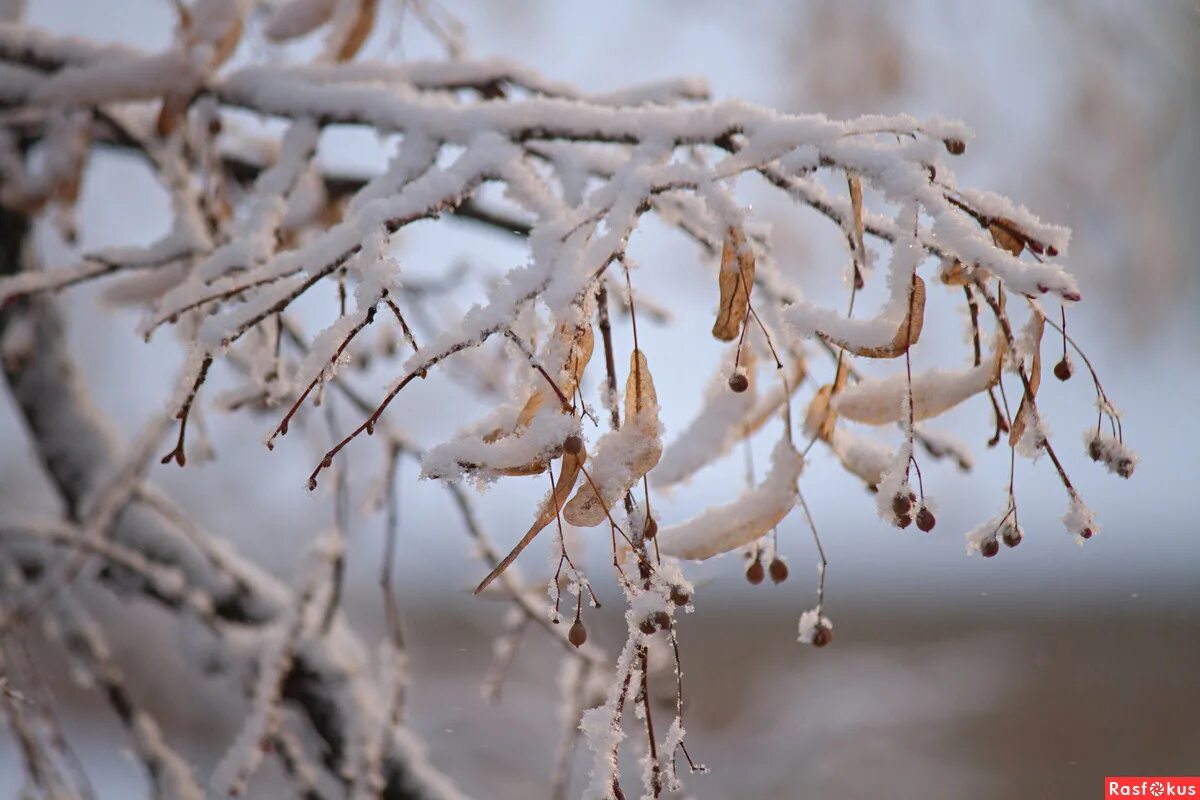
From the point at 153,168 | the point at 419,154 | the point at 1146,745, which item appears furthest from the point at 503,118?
the point at 1146,745

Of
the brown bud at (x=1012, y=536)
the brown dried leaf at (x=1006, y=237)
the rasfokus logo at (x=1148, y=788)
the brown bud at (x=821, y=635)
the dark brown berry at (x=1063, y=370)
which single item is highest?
the rasfokus logo at (x=1148, y=788)

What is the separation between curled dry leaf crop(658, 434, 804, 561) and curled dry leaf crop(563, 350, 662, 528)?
3.4 inches

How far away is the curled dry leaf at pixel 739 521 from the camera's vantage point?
17.7 inches

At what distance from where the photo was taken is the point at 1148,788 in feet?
5.05

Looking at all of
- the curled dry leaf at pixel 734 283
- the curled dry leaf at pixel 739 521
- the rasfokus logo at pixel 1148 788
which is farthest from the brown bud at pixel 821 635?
the rasfokus logo at pixel 1148 788

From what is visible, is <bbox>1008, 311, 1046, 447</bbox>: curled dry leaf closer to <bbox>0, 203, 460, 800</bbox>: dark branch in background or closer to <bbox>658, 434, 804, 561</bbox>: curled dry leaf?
<bbox>658, 434, 804, 561</bbox>: curled dry leaf

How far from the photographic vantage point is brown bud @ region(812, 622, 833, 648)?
1.60 ft

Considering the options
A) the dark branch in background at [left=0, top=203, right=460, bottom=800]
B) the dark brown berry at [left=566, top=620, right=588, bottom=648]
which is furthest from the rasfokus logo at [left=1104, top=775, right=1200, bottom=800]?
the dark brown berry at [left=566, top=620, right=588, bottom=648]

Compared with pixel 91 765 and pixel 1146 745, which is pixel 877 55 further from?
pixel 1146 745

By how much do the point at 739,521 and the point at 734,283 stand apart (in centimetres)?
13

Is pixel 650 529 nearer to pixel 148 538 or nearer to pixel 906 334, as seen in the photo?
pixel 906 334

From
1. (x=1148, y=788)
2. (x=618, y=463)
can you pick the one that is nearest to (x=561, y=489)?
(x=618, y=463)

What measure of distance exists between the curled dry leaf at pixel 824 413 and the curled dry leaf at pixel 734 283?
91mm

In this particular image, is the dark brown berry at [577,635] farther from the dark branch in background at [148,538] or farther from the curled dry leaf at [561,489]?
the dark branch in background at [148,538]
